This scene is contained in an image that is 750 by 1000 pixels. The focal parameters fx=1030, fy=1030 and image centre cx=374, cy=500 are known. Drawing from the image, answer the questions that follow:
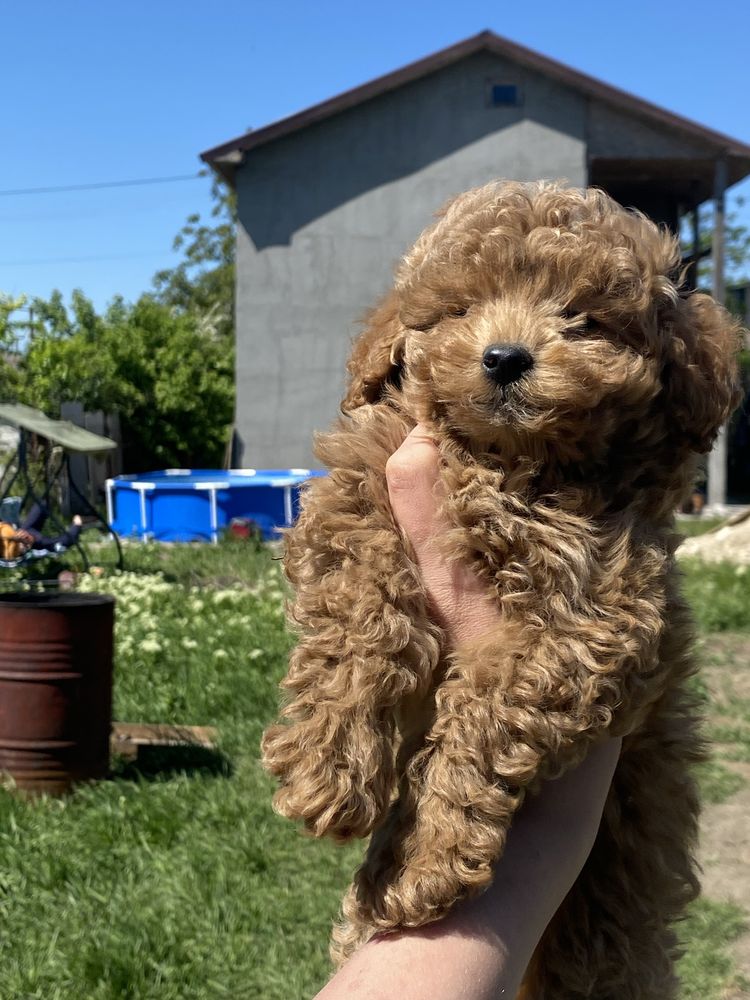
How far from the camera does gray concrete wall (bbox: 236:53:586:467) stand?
19078mm

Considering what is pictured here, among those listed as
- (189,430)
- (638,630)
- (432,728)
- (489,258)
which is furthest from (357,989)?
(189,430)

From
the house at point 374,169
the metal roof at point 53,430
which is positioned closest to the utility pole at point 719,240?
the house at point 374,169

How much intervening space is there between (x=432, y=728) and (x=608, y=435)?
70 centimetres

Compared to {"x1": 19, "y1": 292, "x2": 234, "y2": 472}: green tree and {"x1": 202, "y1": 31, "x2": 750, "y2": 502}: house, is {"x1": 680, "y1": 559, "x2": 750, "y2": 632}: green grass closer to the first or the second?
{"x1": 202, "y1": 31, "x2": 750, "y2": 502}: house

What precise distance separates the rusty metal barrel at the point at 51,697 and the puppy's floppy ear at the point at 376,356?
141 inches

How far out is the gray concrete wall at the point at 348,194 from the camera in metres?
19.1

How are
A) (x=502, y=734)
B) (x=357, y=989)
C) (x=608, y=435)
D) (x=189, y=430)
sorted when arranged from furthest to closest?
(x=189, y=430), (x=608, y=435), (x=502, y=734), (x=357, y=989)

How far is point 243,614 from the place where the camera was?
29.0 ft

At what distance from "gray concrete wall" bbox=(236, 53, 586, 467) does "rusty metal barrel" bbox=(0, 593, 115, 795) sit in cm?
1384

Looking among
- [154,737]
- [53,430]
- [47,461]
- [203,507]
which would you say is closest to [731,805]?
[154,737]

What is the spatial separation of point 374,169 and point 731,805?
15955 millimetres

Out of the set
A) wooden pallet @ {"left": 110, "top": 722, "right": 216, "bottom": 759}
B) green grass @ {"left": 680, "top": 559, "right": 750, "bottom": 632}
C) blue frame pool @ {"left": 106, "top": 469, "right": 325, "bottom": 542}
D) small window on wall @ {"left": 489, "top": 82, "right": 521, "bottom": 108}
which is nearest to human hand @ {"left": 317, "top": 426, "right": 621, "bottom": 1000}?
wooden pallet @ {"left": 110, "top": 722, "right": 216, "bottom": 759}

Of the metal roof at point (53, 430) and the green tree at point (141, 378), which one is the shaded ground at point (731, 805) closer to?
the metal roof at point (53, 430)

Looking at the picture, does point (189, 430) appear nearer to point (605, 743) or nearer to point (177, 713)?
point (177, 713)
